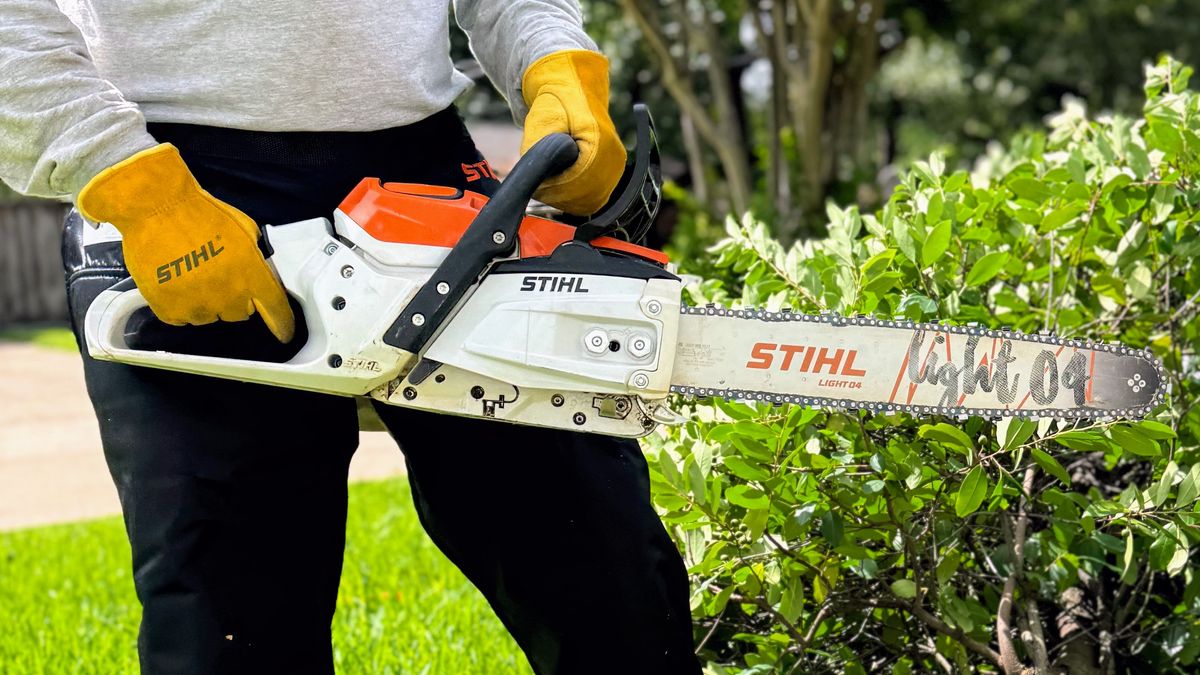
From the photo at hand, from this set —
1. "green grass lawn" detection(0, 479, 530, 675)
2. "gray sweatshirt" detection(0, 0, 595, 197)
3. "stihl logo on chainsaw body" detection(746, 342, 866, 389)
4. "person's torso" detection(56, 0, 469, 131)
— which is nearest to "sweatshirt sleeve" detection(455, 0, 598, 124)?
"gray sweatshirt" detection(0, 0, 595, 197)

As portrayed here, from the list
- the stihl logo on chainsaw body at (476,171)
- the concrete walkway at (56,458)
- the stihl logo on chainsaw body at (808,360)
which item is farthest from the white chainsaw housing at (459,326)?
the concrete walkway at (56,458)

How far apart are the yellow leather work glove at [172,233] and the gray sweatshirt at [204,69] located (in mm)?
33

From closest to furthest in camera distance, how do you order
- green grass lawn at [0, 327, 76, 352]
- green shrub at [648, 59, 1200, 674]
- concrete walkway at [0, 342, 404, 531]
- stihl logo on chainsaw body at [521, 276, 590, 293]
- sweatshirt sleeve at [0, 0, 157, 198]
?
sweatshirt sleeve at [0, 0, 157, 198] < stihl logo on chainsaw body at [521, 276, 590, 293] < green shrub at [648, 59, 1200, 674] < concrete walkway at [0, 342, 404, 531] < green grass lawn at [0, 327, 76, 352]

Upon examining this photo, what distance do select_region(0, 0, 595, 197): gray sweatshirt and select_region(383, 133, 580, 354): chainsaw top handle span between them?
28 cm

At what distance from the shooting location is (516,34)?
76.6 inches

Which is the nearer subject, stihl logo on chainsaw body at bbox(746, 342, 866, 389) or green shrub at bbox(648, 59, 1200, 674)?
stihl logo on chainsaw body at bbox(746, 342, 866, 389)

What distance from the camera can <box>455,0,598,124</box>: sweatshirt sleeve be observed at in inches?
74.4

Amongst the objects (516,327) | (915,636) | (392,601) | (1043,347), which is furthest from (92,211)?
(392,601)

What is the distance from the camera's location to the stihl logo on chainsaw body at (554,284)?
1.61 metres

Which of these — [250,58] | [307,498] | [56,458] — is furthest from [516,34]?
[56,458]

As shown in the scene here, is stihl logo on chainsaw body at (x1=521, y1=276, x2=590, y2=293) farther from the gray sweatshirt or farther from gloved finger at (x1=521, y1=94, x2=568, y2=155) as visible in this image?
the gray sweatshirt

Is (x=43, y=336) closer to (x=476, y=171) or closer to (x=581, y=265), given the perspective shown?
(x=476, y=171)

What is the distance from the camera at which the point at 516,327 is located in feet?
5.29

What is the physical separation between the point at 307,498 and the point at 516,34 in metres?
0.76
